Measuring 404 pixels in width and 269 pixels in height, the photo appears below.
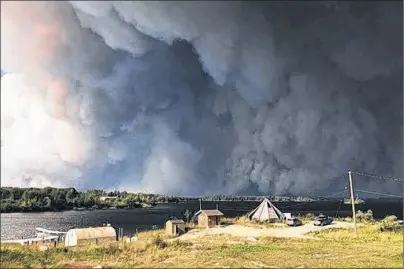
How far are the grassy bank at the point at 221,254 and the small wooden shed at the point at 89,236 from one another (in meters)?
1.15

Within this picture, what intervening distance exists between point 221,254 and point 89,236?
5528 mm

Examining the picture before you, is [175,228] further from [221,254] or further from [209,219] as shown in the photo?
[221,254]

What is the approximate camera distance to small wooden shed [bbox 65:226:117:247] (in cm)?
1688

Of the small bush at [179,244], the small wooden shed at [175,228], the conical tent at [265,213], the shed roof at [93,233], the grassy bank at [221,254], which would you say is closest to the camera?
the grassy bank at [221,254]

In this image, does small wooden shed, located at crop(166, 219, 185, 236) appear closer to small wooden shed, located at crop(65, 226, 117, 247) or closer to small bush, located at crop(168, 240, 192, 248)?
small bush, located at crop(168, 240, 192, 248)

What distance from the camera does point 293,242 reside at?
1850cm

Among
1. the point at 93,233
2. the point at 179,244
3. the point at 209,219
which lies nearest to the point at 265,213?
the point at 209,219

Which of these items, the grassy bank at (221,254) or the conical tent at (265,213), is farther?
the conical tent at (265,213)

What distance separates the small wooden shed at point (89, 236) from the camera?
16875 mm

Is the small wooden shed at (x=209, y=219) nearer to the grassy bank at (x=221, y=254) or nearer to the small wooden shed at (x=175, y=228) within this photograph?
the small wooden shed at (x=175, y=228)

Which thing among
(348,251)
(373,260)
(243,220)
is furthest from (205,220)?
(373,260)

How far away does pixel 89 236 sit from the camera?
56.4 feet

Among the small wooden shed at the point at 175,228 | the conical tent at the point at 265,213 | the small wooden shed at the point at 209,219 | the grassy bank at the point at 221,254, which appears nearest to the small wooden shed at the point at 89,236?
the grassy bank at the point at 221,254

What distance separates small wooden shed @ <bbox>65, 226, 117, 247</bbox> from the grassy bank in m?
1.15
